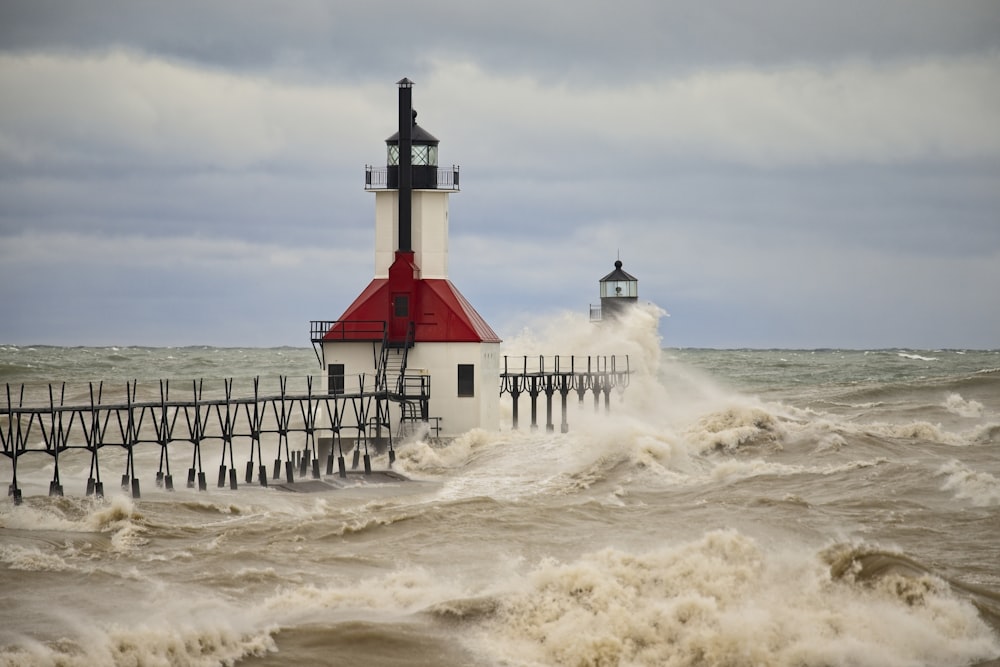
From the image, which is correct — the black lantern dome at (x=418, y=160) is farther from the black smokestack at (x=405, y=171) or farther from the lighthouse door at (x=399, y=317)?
the lighthouse door at (x=399, y=317)

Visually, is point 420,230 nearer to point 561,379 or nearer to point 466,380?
point 466,380

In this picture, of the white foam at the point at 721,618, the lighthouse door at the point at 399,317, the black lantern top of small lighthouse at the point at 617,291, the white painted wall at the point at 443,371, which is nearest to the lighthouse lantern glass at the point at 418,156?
the lighthouse door at the point at 399,317

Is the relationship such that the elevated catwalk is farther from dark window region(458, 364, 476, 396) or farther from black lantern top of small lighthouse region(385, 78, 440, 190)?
black lantern top of small lighthouse region(385, 78, 440, 190)

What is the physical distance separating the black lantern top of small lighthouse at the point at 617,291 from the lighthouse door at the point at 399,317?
597 inches

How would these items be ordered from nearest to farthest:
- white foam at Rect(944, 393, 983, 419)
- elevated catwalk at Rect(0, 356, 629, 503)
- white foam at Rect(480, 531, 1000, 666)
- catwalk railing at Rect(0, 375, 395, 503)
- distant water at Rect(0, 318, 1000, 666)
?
white foam at Rect(480, 531, 1000, 666)
distant water at Rect(0, 318, 1000, 666)
catwalk railing at Rect(0, 375, 395, 503)
elevated catwalk at Rect(0, 356, 629, 503)
white foam at Rect(944, 393, 983, 419)

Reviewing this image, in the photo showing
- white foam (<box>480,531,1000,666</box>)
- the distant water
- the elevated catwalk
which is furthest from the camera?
the elevated catwalk

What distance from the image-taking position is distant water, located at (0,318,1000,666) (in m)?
13.9

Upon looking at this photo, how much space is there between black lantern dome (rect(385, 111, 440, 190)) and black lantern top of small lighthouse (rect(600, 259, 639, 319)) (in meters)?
13.8

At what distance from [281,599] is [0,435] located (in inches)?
528

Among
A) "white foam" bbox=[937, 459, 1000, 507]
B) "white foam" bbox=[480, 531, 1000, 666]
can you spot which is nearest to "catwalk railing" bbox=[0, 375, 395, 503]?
"white foam" bbox=[480, 531, 1000, 666]

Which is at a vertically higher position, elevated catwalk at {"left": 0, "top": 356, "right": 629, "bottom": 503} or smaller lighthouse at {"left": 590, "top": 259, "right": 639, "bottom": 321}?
smaller lighthouse at {"left": 590, "top": 259, "right": 639, "bottom": 321}

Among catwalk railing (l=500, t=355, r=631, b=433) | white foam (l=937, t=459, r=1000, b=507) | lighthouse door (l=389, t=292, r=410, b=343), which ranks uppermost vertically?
lighthouse door (l=389, t=292, r=410, b=343)

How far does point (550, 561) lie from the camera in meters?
17.3

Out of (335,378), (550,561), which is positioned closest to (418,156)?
(335,378)
